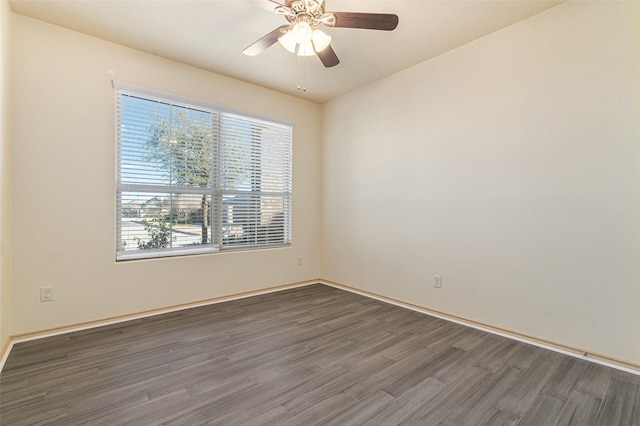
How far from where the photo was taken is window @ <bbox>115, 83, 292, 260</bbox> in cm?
304

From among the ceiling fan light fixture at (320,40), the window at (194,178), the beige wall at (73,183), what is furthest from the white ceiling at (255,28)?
the window at (194,178)

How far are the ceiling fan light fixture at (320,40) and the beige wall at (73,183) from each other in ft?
6.03

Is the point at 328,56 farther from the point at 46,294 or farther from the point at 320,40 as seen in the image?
the point at 46,294

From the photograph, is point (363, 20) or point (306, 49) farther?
point (306, 49)

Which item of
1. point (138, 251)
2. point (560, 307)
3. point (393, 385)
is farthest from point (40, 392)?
point (560, 307)

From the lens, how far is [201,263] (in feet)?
11.4

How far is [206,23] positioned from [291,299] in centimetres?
300

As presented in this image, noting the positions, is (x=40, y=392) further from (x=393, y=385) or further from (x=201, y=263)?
(x=393, y=385)

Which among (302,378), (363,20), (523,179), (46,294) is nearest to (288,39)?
(363,20)

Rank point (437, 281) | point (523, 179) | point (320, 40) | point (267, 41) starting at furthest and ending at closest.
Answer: point (437, 281), point (523, 179), point (267, 41), point (320, 40)

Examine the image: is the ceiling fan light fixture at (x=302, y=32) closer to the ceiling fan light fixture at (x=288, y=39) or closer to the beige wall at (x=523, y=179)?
the ceiling fan light fixture at (x=288, y=39)

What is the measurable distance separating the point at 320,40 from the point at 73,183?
252 centimetres

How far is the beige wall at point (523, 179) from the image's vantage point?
2.15 meters

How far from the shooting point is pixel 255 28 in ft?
8.73
